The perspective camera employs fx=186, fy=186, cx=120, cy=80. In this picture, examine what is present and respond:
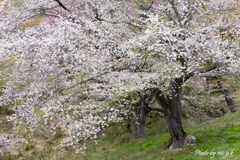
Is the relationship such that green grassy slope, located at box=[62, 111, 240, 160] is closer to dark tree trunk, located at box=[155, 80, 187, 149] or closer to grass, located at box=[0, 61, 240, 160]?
grass, located at box=[0, 61, 240, 160]

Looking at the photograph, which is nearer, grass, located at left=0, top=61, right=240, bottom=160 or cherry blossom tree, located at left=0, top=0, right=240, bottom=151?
cherry blossom tree, located at left=0, top=0, right=240, bottom=151

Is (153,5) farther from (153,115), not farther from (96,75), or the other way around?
(153,115)

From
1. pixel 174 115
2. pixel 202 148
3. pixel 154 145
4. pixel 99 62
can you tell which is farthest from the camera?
pixel 154 145

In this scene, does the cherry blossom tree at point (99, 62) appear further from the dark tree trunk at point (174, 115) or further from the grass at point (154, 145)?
the grass at point (154, 145)

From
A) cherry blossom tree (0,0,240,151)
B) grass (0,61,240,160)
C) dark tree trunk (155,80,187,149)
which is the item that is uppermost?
cherry blossom tree (0,0,240,151)

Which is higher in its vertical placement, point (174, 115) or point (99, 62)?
point (99, 62)

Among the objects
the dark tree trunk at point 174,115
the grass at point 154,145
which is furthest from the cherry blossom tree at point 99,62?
the grass at point 154,145

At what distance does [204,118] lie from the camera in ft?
53.3

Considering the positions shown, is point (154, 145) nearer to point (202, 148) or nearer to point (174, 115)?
point (174, 115)

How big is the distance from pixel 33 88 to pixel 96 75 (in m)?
2.84

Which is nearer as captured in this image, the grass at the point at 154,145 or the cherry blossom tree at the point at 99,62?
the cherry blossom tree at the point at 99,62

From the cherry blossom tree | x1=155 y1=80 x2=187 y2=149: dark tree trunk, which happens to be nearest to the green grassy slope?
x1=155 y1=80 x2=187 y2=149: dark tree trunk

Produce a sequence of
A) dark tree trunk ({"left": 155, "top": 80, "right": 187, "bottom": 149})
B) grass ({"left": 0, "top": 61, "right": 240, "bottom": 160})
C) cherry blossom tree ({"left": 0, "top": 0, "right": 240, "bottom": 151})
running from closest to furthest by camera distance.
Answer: cherry blossom tree ({"left": 0, "top": 0, "right": 240, "bottom": 151}) → grass ({"left": 0, "top": 61, "right": 240, "bottom": 160}) → dark tree trunk ({"left": 155, "top": 80, "right": 187, "bottom": 149})

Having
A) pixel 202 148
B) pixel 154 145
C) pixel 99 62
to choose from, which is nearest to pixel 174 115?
pixel 202 148
